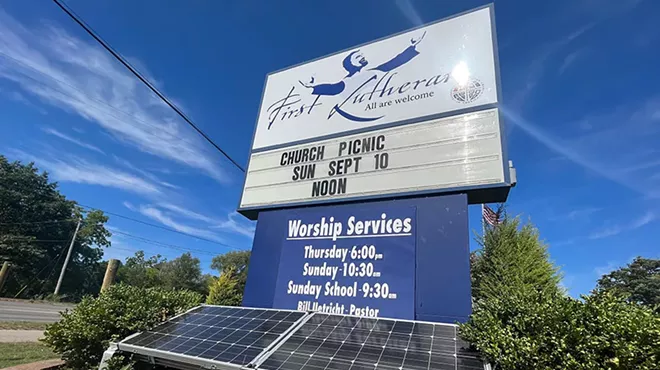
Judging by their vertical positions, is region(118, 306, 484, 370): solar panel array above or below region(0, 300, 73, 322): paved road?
above

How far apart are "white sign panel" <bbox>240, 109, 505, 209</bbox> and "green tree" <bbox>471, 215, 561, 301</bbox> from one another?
16.3ft

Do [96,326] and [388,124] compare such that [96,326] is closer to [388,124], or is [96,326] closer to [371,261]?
[371,261]

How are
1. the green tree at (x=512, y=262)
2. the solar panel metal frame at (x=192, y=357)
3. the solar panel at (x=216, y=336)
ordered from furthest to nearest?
the green tree at (x=512, y=262) → the solar panel at (x=216, y=336) → the solar panel metal frame at (x=192, y=357)

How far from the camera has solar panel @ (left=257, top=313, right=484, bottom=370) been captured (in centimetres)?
306

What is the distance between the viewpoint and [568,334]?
2656 millimetres

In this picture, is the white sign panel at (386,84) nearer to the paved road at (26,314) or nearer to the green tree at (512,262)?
the green tree at (512,262)

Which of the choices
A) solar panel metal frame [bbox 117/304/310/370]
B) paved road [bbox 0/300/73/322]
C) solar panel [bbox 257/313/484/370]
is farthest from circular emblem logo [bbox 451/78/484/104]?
paved road [bbox 0/300/73/322]

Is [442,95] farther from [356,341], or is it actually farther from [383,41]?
[356,341]

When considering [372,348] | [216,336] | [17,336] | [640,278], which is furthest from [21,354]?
[640,278]

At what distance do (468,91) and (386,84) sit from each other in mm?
1727

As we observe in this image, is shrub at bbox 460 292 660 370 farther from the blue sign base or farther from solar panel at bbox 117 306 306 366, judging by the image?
solar panel at bbox 117 306 306 366

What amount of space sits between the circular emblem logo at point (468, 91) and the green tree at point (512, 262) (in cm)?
544

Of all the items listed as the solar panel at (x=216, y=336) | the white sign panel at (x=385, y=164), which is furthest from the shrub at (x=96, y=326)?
the white sign panel at (x=385, y=164)

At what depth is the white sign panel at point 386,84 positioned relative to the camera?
5637 mm
